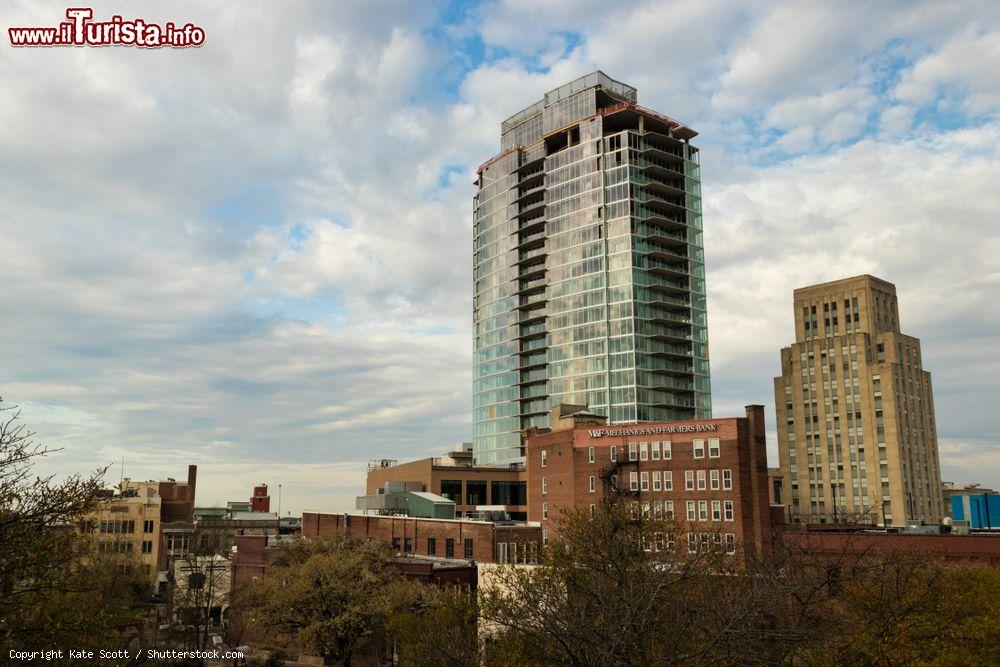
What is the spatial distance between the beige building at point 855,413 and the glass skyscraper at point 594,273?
103ft

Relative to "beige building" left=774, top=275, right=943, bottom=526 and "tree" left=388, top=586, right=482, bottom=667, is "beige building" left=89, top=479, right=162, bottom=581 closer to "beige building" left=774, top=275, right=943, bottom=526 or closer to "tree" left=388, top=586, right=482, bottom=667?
"tree" left=388, top=586, right=482, bottom=667

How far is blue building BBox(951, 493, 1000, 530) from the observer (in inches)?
3187

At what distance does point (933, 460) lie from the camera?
6152 inches

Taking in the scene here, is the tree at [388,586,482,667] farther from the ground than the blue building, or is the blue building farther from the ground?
the blue building

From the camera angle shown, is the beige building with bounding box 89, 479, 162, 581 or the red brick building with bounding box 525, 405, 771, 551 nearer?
the red brick building with bounding box 525, 405, 771, 551

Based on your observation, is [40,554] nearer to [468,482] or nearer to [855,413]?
[468,482]

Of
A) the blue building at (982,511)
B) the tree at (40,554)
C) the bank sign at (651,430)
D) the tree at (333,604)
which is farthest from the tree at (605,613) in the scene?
the blue building at (982,511)

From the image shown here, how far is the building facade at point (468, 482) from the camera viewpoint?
124 meters

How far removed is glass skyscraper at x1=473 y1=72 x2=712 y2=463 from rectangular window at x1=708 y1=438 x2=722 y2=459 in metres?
57.2

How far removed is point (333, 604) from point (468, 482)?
7326 cm

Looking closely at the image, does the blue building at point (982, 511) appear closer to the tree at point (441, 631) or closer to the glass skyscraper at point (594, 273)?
the glass skyscraper at point (594, 273)

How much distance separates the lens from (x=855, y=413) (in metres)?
153

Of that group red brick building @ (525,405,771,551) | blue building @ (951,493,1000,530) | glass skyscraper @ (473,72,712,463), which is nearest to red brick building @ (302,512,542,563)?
red brick building @ (525,405,771,551)

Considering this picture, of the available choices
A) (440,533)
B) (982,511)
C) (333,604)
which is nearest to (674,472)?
(440,533)
